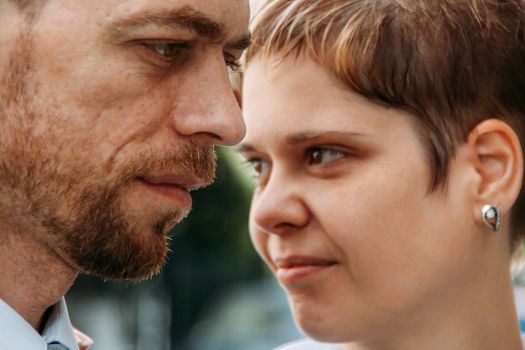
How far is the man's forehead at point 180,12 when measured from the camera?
210 centimetres

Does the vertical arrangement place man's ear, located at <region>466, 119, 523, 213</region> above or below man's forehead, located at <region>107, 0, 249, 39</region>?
below

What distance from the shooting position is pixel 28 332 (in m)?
2.13

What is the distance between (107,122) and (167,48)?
227 millimetres

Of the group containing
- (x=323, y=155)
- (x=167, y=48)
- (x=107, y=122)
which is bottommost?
(x=323, y=155)

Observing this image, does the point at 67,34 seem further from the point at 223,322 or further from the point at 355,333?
the point at 223,322

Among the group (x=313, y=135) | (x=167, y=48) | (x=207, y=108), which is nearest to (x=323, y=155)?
(x=313, y=135)

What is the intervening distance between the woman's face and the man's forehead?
1.17 ft

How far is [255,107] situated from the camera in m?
2.63

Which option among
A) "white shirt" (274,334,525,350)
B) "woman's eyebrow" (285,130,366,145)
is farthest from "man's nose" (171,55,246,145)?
"white shirt" (274,334,525,350)

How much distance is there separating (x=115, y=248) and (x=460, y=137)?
3.15 ft

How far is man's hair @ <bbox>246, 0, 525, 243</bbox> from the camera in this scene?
97.7 inches

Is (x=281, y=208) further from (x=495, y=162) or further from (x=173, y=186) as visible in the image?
(x=495, y=162)

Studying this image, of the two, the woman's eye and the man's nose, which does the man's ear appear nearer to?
the woman's eye

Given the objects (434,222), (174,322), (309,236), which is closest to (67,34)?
(309,236)
